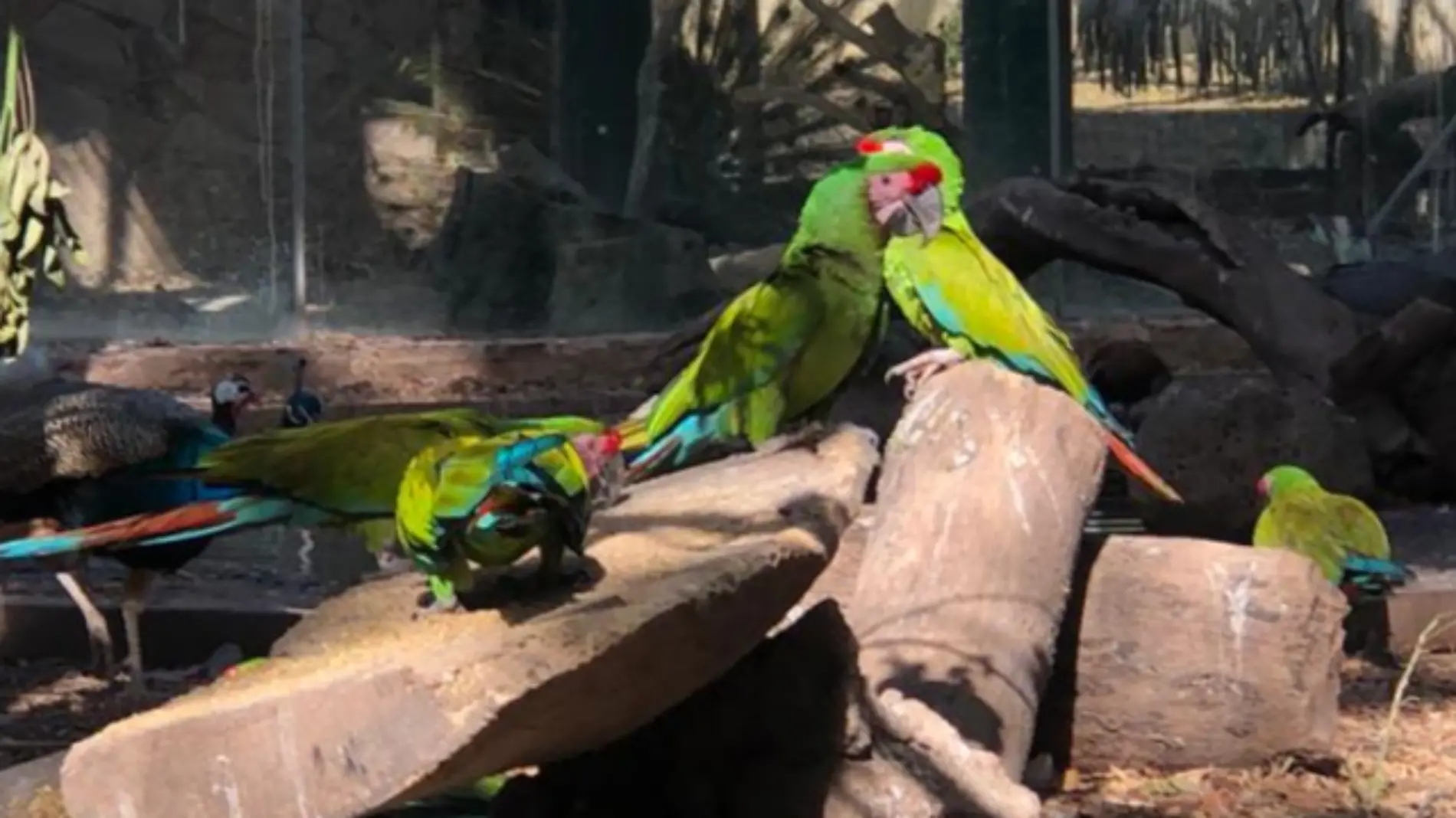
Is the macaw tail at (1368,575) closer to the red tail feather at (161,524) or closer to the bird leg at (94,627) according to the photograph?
the red tail feather at (161,524)

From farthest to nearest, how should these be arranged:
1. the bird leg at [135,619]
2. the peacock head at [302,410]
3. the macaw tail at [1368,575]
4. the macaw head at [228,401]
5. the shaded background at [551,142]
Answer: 1. the shaded background at [551,142]
2. the peacock head at [302,410]
3. the macaw head at [228,401]
4. the bird leg at [135,619]
5. the macaw tail at [1368,575]

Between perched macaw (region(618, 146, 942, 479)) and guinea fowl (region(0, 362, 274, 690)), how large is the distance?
119cm

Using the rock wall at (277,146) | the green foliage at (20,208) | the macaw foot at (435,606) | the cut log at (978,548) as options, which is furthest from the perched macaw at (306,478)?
the rock wall at (277,146)

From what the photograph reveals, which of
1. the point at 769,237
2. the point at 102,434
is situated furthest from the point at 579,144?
the point at 102,434

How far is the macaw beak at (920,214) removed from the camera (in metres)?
3.89

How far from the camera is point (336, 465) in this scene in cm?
289

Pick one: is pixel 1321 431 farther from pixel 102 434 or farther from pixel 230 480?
pixel 230 480

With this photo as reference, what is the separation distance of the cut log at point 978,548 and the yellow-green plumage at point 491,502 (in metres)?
0.85

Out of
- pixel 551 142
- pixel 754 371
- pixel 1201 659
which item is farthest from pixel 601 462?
pixel 551 142

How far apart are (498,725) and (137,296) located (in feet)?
30.0

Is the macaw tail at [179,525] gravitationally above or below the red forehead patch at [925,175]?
below

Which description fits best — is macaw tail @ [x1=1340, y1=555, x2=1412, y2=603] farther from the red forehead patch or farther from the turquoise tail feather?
the turquoise tail feather

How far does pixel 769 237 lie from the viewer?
423 inches

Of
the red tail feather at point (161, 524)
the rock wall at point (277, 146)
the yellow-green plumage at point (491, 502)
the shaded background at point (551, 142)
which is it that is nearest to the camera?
the yellow-green plumage at point (491, 502)
